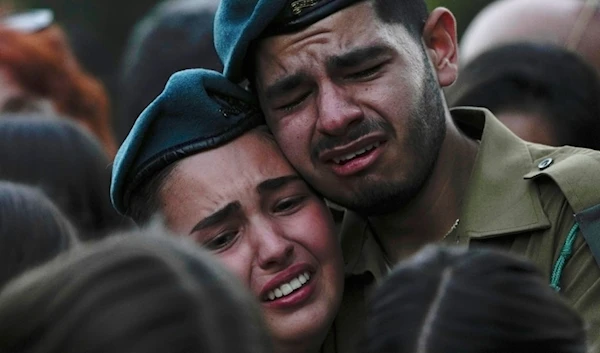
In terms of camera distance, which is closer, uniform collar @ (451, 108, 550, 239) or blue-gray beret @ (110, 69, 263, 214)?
uniform collar @ (451, 108, 550, 239)

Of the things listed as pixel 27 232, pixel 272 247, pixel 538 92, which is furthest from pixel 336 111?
pixel 538 92

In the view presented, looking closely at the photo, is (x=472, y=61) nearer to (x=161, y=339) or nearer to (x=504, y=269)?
(x=504, y=269)

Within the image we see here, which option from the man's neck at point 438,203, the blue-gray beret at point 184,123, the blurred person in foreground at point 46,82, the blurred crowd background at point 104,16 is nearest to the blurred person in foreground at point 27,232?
the blue-gray beret at point 184,123

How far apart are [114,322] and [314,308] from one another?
1.48 meters

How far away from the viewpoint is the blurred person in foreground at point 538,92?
430 cm

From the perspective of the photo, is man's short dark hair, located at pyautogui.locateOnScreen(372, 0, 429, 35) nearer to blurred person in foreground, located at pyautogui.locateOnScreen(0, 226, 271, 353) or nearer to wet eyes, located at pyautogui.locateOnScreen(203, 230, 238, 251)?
wet eyes, located at pyautogui.locateOnScreen(203, 230, 238, 251)

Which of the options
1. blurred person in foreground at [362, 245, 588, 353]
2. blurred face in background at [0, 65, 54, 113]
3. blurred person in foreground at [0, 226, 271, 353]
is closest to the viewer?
blurred person in foreground at [0, 226, 271, 353]

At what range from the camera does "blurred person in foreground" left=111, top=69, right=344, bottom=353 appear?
116 inches

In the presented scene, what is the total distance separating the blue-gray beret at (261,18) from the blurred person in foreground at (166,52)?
5.47ft

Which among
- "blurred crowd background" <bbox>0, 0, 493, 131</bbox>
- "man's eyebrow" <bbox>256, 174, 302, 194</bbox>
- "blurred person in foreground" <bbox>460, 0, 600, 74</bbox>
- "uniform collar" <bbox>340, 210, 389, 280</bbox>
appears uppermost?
"man's eyebrow" <bbox>256, 174, 302, 194</bbox>

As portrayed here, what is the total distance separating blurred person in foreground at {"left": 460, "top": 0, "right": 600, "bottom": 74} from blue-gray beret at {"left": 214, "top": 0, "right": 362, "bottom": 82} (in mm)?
2022

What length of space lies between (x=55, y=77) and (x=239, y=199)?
2350mm

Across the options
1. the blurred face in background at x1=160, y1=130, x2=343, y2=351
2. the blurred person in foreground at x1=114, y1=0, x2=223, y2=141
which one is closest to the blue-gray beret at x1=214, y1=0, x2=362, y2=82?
the blurred face in background at x1=160, y1=130, x2=343, y2=351

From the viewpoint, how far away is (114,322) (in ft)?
4.97
